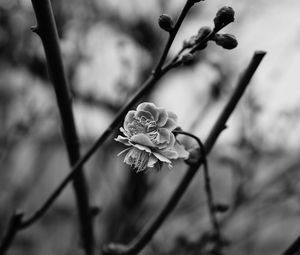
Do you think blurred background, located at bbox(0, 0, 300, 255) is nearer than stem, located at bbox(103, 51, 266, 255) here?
No

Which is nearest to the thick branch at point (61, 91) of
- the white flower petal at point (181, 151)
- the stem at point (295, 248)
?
the white flower petal at point (181, 151)

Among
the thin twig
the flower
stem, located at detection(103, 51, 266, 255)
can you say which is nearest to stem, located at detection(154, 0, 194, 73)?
Answer: the thin twig

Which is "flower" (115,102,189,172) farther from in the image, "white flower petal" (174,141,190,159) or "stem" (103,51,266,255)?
"stem" (103,51,266,255)

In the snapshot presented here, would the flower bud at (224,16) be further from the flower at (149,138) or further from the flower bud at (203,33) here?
the flower at (149,138)

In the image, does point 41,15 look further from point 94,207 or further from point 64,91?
point 94,207

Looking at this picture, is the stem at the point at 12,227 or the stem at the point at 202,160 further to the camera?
the stem at the point at 12,227
